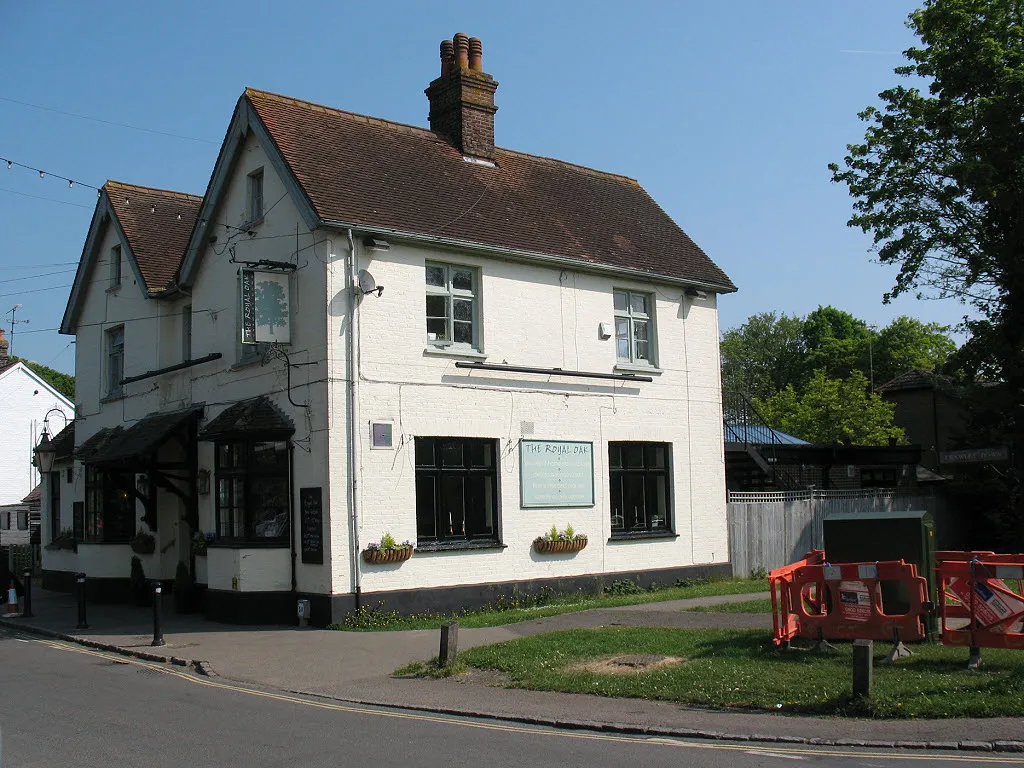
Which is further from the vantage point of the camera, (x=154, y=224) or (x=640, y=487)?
(x=154, y=224)

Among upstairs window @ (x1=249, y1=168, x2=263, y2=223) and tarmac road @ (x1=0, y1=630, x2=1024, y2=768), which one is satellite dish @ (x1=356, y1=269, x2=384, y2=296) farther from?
tarmac road @ (x1=0, y1=630, x2=1024, y2=768)

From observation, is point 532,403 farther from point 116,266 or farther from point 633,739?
point 116,266

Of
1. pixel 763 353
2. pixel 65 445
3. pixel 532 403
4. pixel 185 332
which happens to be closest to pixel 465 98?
pixel 532 403

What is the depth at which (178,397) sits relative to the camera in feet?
72.0

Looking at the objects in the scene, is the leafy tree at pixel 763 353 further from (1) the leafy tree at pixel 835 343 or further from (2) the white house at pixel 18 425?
(2) the white house at pixel 18 425

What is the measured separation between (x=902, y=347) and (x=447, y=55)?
52.4m

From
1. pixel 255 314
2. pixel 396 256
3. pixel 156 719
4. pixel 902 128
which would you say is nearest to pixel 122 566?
pixel 255 314

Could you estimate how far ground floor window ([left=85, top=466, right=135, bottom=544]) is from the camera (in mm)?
23406

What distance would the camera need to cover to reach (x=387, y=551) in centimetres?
1703

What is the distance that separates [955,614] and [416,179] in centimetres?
1273

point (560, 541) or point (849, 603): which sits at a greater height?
point (560, 541)

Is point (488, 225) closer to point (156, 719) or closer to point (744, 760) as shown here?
point (156, 719)

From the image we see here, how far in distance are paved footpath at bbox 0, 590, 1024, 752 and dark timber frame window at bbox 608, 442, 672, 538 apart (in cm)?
300

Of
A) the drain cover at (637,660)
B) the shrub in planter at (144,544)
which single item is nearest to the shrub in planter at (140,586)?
the shrub in planter at (144,544)
